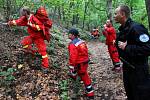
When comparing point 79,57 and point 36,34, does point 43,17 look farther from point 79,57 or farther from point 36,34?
point 79,57

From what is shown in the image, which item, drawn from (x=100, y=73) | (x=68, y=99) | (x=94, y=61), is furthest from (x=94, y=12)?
(x=68, y=99)

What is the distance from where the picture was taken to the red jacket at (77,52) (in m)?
8.78

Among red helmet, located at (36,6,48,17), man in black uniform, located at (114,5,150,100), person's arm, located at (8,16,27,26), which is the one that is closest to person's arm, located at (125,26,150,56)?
man in black uniform, located at (114,5,150,100)

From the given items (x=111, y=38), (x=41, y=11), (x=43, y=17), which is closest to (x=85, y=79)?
(x=43, y=17)

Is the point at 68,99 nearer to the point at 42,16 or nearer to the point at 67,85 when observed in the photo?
the point at 67,85

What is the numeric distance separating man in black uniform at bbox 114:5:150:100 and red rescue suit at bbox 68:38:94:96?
2.82m

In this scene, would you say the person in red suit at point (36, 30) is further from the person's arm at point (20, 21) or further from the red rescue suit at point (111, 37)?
the red rescue suit at point (111, 37)

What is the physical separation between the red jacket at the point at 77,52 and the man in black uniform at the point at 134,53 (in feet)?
9.17

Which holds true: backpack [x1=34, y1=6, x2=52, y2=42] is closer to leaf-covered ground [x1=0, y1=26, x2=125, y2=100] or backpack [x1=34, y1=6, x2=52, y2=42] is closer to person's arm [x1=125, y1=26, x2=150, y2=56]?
leaf-covered ground [x1=0, y1=26, x2=125, y2=100]

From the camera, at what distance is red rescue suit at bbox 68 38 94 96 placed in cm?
881

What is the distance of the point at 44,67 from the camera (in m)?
10.4

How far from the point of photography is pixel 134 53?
5680mm

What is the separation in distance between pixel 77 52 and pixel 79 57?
0.19 m

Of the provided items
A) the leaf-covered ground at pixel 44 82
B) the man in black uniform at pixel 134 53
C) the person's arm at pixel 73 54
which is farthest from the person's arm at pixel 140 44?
the leaf-covered ground at pixel 44 82
